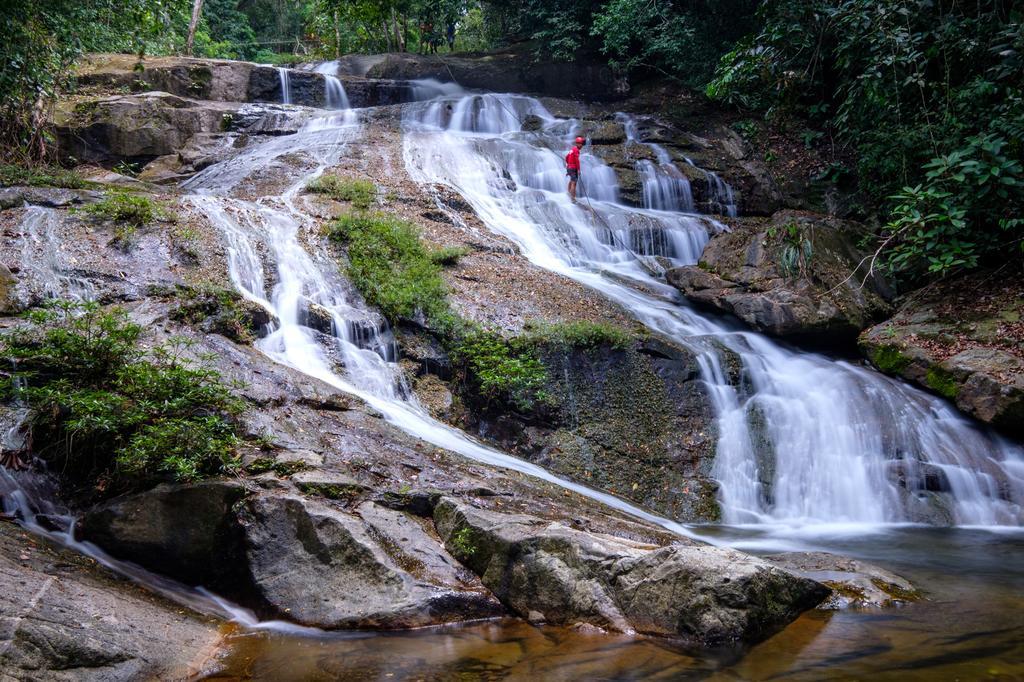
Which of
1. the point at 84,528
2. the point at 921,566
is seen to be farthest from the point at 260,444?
the point at 921,566

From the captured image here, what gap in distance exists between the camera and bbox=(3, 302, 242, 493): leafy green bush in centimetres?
551

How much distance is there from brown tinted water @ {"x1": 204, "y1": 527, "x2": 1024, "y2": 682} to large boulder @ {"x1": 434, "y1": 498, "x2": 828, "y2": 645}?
0.41 feet

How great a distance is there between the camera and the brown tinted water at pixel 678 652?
12.7ft

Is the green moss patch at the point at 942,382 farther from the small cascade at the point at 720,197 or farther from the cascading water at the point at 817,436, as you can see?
the small cascade at the point at 720,197

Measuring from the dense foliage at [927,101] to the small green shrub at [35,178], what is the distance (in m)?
10.7

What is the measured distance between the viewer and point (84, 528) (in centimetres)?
541

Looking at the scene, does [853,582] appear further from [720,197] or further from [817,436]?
[720,197]

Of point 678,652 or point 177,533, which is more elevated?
point 177,533

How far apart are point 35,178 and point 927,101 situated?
1367 centimetres

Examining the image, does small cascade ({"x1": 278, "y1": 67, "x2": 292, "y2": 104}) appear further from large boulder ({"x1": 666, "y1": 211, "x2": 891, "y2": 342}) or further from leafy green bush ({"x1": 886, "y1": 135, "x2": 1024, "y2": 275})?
leafy green bush ({"x1": 886, "y1": 135, "x2": 1024, "y2": 275})

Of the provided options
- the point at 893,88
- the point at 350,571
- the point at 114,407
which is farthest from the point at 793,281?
the point at 114,407

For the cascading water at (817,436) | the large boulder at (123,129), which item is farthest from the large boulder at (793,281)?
the large boulder at (123,129)

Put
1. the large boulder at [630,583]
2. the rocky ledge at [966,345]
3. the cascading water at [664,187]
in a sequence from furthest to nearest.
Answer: the cascading water at [664,187], the rocky ledge at [966,345], the large boulder at [630,583]

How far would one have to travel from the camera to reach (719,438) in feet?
29.4
